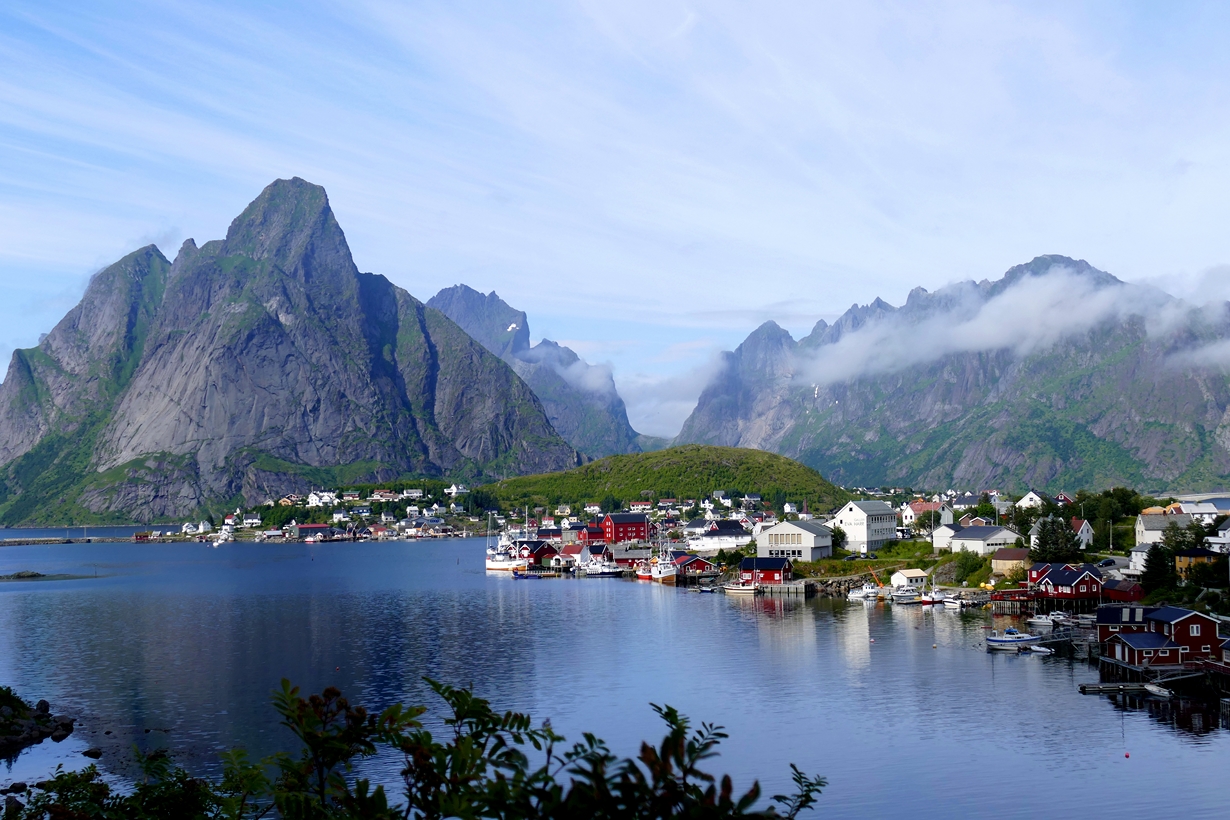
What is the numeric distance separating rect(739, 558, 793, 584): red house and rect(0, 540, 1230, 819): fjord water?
6.18 m

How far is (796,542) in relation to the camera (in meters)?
108

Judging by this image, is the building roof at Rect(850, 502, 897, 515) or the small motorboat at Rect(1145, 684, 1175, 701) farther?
the building roof at Rect(850, 502, 897, 515)

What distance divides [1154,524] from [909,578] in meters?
20.5

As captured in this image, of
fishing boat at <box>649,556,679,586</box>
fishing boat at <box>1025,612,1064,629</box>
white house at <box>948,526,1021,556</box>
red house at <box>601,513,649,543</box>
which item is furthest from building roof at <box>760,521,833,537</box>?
red house at <box>601,513,649,543</box>

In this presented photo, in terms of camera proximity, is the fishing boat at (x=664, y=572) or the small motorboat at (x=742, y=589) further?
the fishing boat at (x=664, y=572)

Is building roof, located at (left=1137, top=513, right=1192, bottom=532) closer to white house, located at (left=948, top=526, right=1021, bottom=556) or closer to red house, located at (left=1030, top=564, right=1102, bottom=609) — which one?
red house, located at (left=1030, top=564, right=1102, bottom=609)

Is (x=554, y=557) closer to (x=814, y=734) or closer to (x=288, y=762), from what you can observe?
(x=814, y=734)

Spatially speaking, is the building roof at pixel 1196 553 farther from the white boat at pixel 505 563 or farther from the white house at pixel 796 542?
the white boat at pixel 505 563

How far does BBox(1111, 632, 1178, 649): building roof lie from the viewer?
52.5 metres

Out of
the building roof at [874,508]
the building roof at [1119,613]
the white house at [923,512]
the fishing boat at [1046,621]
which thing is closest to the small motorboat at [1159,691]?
the building roof at [1119,613]

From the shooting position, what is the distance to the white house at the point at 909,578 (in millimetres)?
91244

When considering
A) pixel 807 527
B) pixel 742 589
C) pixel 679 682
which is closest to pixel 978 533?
pixel 807 527

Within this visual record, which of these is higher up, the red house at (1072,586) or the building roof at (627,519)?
the building roof at (627,519)

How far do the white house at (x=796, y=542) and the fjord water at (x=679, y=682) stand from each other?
13123mm
